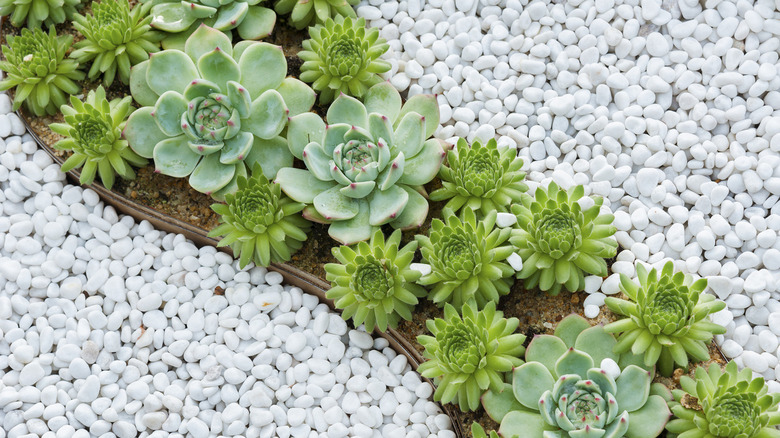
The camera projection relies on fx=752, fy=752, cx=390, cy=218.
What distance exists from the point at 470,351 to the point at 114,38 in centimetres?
146

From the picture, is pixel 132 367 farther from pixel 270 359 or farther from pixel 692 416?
pixel 692 416

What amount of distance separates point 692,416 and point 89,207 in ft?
6.12

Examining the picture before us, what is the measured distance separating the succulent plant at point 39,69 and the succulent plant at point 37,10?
66 millimetres

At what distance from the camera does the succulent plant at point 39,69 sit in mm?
2354

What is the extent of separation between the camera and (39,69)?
2348mm

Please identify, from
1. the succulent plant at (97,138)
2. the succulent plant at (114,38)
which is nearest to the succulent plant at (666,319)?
the succulent plant at (97,138)

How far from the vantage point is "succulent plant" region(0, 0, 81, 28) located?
246 cm

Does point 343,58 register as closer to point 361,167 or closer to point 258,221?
point 361,167

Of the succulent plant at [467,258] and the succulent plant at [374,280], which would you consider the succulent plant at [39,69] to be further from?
the succulent plant at [467,258]

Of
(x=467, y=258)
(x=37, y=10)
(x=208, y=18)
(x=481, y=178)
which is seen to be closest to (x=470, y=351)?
(x=467, y=258)

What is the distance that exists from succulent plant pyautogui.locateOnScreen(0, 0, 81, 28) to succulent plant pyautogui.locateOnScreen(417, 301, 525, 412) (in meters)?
1.62

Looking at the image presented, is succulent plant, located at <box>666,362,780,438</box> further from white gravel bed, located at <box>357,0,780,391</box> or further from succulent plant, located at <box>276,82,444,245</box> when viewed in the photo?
succulent plant, located at <box>276,82,444,245</box>

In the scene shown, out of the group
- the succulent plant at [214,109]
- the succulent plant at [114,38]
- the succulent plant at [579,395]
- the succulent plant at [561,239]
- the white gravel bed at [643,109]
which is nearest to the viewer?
the succulent plant at [579,395]

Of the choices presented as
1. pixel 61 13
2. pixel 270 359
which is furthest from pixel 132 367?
pixel 61 13
